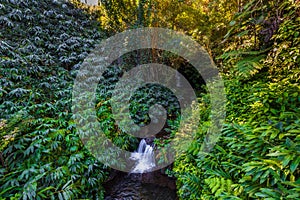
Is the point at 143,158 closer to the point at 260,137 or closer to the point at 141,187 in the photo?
the point at 141,187

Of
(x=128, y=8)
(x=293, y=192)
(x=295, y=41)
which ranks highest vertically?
(x=128, y=8)

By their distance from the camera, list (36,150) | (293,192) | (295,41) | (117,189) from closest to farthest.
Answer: (293,192) → (295,41) → (36,150) → (117,189)

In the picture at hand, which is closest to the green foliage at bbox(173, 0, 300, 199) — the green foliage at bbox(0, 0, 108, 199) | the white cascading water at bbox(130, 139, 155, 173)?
the white cascading water at bbox(130, 139, 155, 173)

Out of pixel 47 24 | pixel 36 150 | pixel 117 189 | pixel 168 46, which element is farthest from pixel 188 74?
pixel 47 24

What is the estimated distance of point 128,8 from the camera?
24.3 ft

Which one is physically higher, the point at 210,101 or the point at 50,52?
the point at 50,52

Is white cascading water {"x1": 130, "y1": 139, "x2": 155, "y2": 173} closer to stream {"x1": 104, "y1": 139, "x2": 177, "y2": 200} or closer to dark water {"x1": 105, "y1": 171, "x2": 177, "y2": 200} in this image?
stream {"x1": 104, "y1": 139, "x2": 177, "y2": 200}

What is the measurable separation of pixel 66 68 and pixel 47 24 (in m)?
2.44

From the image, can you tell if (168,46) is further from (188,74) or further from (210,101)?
(210,101)

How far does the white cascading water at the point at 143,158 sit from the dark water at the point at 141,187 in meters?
0.18

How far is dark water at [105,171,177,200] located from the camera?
123 inches

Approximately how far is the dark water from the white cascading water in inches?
7.0

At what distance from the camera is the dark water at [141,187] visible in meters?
3.12

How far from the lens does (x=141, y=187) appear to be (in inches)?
133
